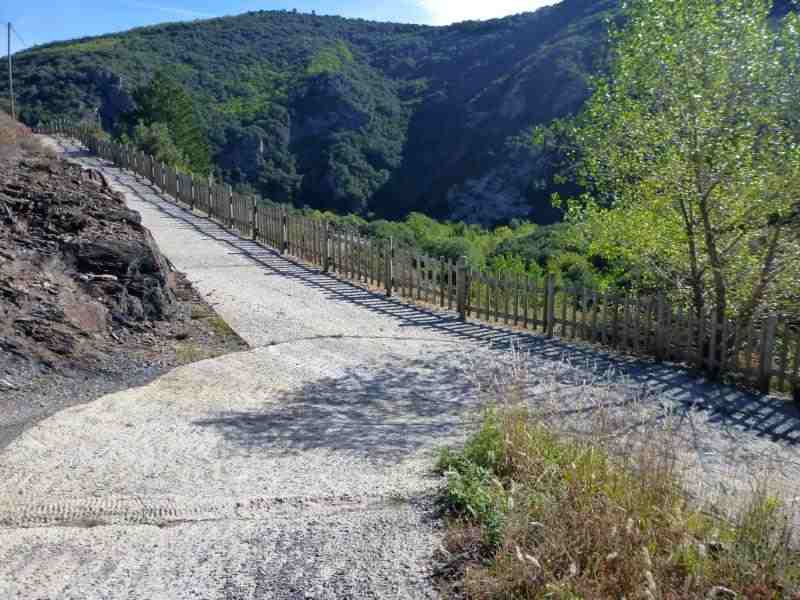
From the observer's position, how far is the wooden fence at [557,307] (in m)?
8.24

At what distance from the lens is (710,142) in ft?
27.2

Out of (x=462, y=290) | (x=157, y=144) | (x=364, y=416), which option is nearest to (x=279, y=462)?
(x=364, y=416)

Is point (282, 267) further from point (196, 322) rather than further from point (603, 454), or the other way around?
point (603, 454)

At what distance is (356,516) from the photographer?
456 cm

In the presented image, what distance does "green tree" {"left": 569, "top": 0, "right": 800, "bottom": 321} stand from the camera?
823cm

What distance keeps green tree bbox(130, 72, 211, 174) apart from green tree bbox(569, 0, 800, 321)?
131ft

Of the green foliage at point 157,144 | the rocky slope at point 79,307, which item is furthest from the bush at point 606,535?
the green foliage at point 157,144

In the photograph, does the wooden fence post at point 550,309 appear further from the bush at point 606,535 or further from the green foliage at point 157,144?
the green foliage at point 157,144

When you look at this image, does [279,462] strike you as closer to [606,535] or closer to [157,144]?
[606,535]

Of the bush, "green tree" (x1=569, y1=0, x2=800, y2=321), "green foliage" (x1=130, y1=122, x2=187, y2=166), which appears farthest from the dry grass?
"green foliage" (x1=130, y1=122, x2=187, y2=166)

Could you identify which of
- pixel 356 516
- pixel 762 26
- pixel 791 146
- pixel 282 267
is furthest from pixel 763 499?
pixel 282 267

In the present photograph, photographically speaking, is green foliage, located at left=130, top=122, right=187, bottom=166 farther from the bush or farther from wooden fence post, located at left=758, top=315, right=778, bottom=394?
the bush

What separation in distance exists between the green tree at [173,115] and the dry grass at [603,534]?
44.0 m

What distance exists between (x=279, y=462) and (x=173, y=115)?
1796 inches
